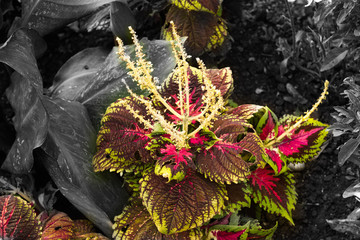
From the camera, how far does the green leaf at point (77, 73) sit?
4.85 feet

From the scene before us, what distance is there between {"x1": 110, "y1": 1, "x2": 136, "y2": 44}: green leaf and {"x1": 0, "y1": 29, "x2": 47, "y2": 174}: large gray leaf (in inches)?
9.2

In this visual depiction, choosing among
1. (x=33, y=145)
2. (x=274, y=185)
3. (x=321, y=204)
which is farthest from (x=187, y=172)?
(x=321, y=204)

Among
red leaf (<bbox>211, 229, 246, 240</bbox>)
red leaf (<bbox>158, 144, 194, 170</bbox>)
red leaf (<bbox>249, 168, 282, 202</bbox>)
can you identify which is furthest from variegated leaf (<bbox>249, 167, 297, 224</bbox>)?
red leaf (<bbox>158, 144, 194, 170</bbox>)

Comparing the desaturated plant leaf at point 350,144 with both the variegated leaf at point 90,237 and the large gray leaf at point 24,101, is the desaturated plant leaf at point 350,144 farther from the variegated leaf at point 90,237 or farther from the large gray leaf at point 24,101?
the large gray leaf at point 24,101

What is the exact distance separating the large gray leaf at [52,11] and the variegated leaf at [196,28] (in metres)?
0.23

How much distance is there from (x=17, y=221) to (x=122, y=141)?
0.29m

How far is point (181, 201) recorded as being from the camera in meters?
1.10

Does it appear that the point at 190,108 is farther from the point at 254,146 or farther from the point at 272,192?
the point at 272,192

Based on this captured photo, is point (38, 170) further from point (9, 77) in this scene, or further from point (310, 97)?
point (310, 97)

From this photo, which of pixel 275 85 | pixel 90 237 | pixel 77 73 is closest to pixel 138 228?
pixel 90 237

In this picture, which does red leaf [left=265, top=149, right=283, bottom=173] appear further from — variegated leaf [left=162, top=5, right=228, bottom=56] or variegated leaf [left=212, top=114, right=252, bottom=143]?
variegated leaf [left=162, top=5, right=228, bottom=56]

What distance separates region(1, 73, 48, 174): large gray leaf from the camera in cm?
123

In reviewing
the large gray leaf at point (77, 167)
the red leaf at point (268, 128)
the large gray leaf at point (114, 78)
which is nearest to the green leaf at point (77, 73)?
the large gray leaf at point (114, 78)

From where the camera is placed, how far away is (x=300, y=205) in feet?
4.78
